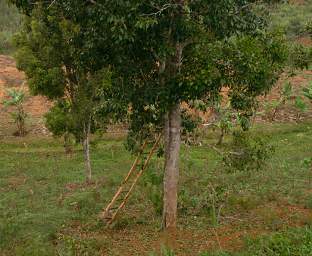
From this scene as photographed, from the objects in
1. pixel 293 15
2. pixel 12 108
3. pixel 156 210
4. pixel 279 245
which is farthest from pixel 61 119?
pixel 293 15

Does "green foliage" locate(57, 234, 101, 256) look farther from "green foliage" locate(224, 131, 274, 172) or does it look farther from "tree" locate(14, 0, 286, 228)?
"green foliage" locate(224, 131, 274, 172)

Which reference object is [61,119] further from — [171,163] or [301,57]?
[301,57]

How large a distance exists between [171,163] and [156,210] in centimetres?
182

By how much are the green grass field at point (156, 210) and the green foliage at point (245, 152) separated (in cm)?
28

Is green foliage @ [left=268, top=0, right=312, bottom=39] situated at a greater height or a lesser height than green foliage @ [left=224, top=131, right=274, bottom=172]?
greater

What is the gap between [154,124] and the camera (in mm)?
11547

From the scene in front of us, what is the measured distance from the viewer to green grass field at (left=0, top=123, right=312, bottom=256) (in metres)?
9.91

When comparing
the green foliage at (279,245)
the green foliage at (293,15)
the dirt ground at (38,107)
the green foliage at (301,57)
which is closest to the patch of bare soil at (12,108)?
the dirt ground at (38,107)

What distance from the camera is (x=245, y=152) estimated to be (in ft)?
35.9

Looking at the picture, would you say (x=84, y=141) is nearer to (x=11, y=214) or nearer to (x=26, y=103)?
(x=11, y=214)

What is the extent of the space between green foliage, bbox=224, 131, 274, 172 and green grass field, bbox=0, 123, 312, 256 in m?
0.28

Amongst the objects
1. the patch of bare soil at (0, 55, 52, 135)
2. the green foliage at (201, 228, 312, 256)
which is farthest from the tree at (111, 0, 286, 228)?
the patch of bare soil at (0, 55, 52, 135)

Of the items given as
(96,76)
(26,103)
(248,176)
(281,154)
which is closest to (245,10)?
(96,76)

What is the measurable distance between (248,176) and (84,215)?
581 cm
